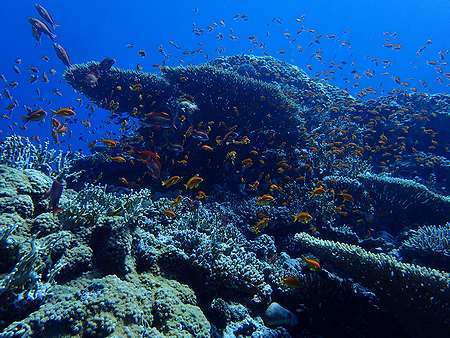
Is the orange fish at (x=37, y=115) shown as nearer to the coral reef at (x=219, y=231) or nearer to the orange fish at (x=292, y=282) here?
the coral reef at (x=219, y=231)

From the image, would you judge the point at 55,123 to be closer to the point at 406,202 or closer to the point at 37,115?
the point at 37,115

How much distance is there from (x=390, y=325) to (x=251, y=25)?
177m

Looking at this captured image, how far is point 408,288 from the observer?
399cm

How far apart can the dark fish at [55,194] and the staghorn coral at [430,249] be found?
6447mm

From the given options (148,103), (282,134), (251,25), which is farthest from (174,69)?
(251,25)

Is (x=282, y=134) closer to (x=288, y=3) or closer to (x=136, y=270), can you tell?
(x=136, y=270)

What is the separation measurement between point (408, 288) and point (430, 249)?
3.42m

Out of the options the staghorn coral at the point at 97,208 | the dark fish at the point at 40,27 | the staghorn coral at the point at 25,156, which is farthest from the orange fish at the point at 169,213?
the dark fish at the point at 40,27

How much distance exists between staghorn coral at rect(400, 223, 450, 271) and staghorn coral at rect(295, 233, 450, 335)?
9.96 feet

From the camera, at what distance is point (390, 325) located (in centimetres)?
429

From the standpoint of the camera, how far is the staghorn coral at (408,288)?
12.7 ft

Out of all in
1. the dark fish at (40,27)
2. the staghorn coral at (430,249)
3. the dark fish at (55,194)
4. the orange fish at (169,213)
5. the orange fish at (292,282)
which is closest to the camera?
the dark fish at (55,194)

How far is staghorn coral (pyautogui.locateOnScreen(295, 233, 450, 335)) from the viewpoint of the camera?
152 inches

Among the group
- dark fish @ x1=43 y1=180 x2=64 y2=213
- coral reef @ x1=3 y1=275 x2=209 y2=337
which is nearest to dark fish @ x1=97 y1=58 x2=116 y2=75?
dark fish @ x1=43 y1=180 x2=64 y2=213
